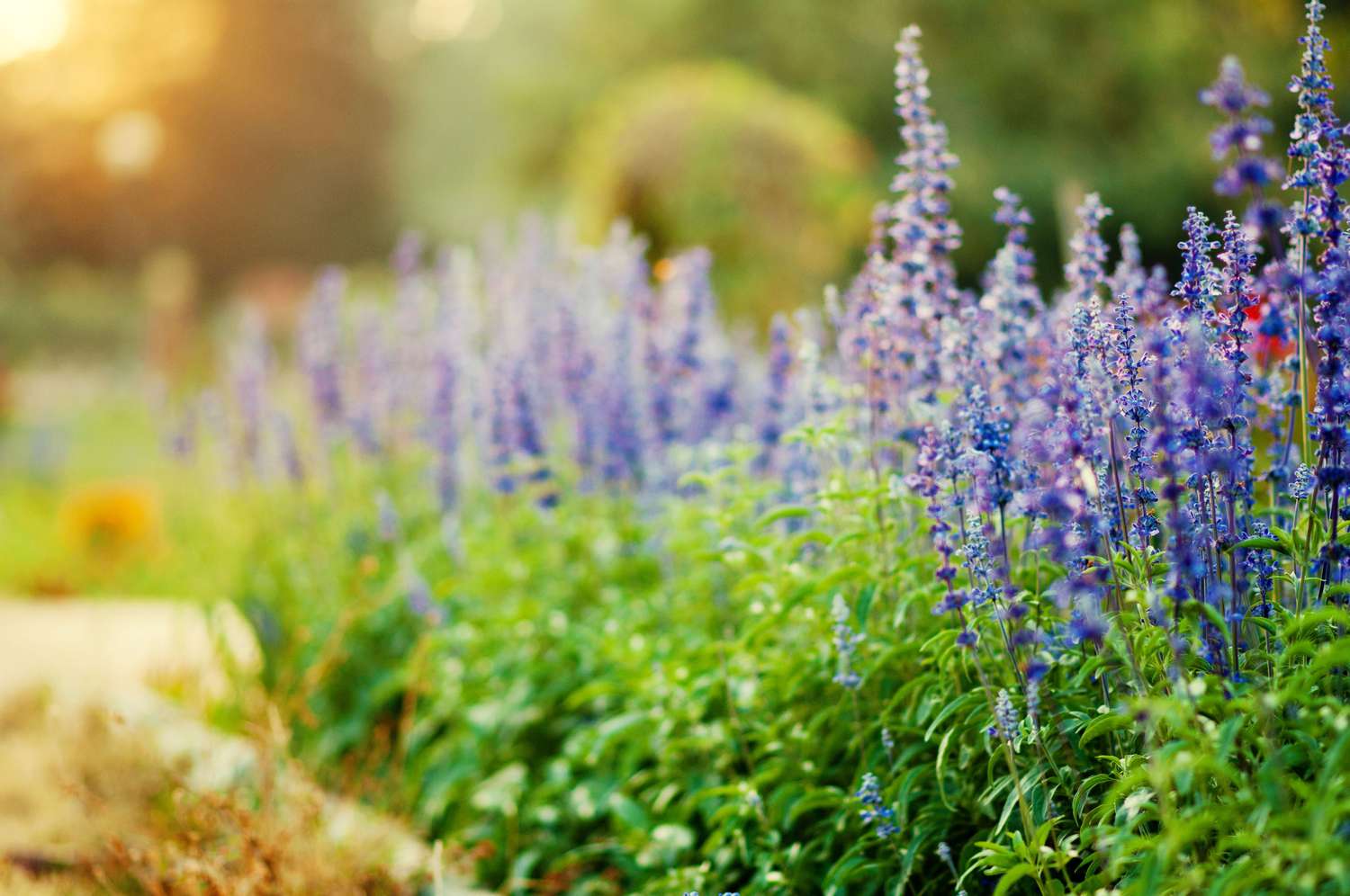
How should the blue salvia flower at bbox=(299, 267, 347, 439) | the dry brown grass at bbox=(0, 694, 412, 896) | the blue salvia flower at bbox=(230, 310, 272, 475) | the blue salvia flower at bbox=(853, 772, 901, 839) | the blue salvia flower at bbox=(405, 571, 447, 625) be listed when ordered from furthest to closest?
1. the blue salvia flower at bbox=(230, 310, 272, 475)
2. the blue salvia flower at bbox=(299, 267, 347, 439)
3. the blue salvia flower at bbox=(405, 571, 447, 625)
4. the dry brown grass at bbox=(0, 694, 412, 896)
5. the blue salvia flower at bbox=(853, 772, 901, 839)

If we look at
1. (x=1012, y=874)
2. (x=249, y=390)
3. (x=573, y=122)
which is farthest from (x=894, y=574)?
(x=573, y=122)

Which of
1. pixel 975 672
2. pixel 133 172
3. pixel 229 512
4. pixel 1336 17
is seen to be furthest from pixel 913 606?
pixel 133 172

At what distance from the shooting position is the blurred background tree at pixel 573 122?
10.5 m

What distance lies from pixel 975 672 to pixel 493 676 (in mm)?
1777

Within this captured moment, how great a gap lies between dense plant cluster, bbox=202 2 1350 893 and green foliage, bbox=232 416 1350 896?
2 centimetres

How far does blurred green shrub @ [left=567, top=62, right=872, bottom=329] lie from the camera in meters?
10.0

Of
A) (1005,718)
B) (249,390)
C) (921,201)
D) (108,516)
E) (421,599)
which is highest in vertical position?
(108,516)

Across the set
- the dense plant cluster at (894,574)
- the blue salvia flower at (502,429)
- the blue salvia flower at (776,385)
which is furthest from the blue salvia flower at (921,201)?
the blue salvia flower at (502,429)

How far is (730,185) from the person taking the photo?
1003 cm

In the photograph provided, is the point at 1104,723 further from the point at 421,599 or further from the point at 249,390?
the point at 249,390

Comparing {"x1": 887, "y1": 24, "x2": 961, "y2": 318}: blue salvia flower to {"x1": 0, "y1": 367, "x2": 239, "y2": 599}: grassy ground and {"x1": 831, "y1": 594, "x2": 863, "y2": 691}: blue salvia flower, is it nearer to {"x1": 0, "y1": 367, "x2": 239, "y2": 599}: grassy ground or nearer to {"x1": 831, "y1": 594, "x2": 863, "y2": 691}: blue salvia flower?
{"x1": 831, "y1": 594, "x2": 863, "y2": 691}: blue salvia flower

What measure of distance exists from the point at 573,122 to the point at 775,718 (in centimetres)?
1865

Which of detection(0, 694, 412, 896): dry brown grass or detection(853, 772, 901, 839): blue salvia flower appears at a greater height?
detection(0, 694, 412, 896): dry brown grass

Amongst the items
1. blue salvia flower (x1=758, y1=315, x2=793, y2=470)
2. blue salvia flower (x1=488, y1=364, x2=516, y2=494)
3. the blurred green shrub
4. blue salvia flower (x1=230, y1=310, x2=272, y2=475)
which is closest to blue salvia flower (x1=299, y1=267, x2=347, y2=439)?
blue salvia flower (x1=230, y1=310, x2=272, y2=475)
